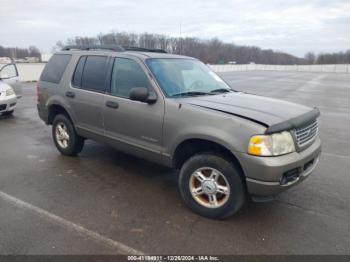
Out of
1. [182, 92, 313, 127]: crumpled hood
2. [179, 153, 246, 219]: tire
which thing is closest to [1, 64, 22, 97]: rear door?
[182, 92, 313, 127]: crumpled hood

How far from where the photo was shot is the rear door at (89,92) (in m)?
4.48

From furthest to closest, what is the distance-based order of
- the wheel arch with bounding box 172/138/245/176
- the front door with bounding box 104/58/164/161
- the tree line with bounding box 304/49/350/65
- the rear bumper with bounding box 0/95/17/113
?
the tree line with bounding box 304/49/350/65
the rear bumper with bounding box 0/95/17/113
the front door with bounding box 104/58/164/161
the wheel arch with bounding box 172/138/245/176

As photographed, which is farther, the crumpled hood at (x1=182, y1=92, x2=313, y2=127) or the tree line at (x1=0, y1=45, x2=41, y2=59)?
the tree line at (x1=0, y1=45, x2=41, y2=59)

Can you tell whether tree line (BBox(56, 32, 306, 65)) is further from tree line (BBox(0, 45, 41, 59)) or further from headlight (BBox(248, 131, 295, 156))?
headlight (BBox(248, 131, 295, 156))

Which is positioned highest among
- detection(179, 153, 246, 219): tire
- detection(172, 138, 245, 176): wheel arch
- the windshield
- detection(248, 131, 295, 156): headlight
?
the windshield

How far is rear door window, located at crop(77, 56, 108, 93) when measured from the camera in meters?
4.47

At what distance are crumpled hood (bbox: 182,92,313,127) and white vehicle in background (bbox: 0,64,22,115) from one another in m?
7.39

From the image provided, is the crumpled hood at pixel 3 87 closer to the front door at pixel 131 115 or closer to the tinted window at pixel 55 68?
the tinted window at pixel 55 68

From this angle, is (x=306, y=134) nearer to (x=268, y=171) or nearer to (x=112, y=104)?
(x=268, y=171)

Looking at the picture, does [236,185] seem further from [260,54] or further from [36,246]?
[260,54]

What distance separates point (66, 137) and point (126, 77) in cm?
197

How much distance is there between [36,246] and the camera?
9.12ft

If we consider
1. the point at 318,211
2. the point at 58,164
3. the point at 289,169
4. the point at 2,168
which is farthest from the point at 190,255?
the point at 2,168

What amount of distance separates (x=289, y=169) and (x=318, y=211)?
3.27ft
